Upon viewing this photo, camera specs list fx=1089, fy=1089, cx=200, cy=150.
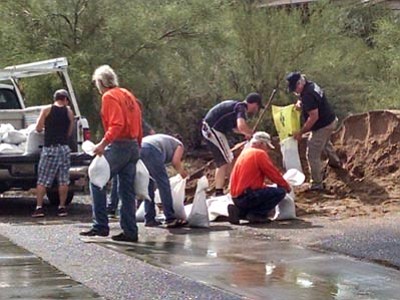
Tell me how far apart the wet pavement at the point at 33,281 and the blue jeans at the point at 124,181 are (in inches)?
43.5

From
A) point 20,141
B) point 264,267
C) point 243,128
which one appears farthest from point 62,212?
point 264,267

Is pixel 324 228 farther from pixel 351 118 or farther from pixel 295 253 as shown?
pixel 351 118

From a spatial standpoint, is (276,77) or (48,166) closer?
(48,166)

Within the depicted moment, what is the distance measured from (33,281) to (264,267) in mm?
2051

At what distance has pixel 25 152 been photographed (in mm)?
14453

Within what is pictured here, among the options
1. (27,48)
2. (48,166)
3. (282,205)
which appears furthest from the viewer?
(27,48)

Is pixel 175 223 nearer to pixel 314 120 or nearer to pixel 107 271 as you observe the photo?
pixel 314 120

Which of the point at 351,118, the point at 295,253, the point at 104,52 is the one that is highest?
the point at 104,52

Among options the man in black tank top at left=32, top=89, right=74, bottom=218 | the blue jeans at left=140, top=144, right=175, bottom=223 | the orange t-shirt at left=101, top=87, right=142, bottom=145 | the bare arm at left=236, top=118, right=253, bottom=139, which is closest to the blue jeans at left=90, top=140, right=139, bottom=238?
the orange t-shirt at left=101, top=87, right=142, bottom=145

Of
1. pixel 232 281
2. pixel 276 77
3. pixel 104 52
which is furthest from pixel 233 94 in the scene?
pixel 232 281

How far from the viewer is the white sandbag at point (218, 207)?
1301 cm

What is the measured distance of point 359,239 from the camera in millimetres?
11070

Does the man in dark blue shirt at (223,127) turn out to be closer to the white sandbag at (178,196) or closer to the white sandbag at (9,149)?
the white sandbag at (178,196)

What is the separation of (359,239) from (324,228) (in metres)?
0.97
